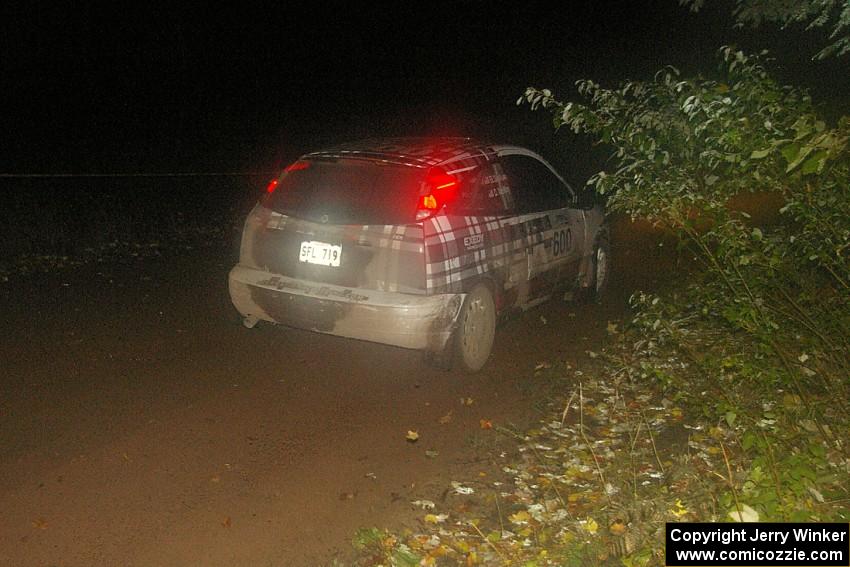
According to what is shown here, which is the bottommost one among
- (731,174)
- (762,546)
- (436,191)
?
(762,546)

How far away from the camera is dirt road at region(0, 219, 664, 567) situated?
175 inches

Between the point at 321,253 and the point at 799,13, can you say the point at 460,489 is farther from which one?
the point at 799,13

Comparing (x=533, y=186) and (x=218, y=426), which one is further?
(x=533, y=186)

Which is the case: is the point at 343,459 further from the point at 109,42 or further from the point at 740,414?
the point at 109,42

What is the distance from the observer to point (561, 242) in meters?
8.04

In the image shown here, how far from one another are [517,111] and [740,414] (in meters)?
34.7

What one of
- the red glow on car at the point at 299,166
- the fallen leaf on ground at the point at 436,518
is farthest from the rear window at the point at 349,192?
the fallen leaf on ground at the point at 436,518

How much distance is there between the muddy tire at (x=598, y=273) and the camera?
8977 mm

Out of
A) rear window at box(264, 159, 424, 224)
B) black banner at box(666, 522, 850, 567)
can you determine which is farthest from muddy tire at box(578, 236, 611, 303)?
black banner at box(666, 522, 850, 567)

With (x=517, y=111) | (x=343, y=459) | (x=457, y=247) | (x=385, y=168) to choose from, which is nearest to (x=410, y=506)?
(x=343, y=459)

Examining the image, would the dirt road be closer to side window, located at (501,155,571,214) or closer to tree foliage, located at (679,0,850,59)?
side window, located at (501,155,571,214)

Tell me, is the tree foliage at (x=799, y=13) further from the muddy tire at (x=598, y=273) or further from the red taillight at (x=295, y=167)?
the red taillight at (x=295, y=167)

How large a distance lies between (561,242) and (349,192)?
7.73 feet

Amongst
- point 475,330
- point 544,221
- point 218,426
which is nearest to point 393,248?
point 475,330
